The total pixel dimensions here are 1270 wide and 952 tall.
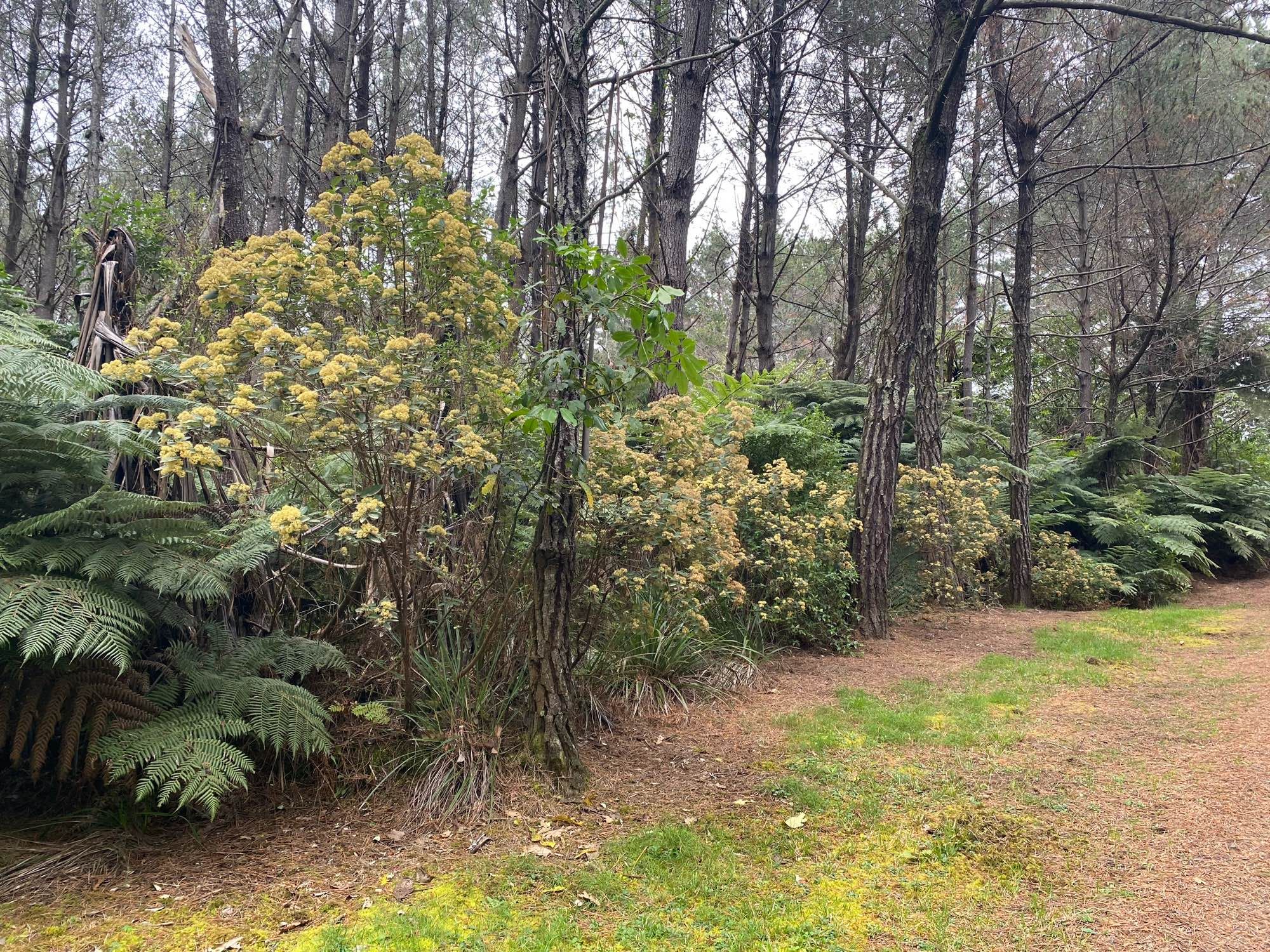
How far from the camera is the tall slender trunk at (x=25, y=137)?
415 inches

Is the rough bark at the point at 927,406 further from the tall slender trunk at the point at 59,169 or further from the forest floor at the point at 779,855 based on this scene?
the tall slender trunk at the point at 59,169

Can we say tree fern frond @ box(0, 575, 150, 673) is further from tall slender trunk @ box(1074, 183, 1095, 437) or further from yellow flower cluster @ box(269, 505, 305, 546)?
tall slender trunk @ box(1074, 183, 1095, 437)

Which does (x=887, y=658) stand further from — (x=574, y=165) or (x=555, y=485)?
(x=574, y=165)

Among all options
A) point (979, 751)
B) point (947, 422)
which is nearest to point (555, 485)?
point (979, 751)

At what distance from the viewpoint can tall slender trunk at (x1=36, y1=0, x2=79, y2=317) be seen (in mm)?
9906

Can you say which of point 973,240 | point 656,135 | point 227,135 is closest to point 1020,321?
point 973,240

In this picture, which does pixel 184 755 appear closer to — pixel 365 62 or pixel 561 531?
pixel 561 531

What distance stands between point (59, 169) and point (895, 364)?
1169cm

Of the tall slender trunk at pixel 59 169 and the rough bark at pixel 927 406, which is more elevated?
the tall slender trunk at pixel 59 169

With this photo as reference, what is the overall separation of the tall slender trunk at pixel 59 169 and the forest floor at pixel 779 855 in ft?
31.9

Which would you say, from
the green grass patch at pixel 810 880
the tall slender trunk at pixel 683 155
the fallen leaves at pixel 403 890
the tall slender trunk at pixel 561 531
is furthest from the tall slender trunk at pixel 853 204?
the fallen leaves at pixel 403 890

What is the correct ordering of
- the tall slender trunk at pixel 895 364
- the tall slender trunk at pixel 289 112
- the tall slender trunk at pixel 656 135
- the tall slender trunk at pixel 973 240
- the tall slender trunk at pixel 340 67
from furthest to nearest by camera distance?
the tall slender trunk at pixel 973 240
the tall slender trunk at pixel 289 112
the tall slender trunk at pixel 340 67
the tall slender trunk at pixel 895 364
the tall slender trunk at pixel 656 135

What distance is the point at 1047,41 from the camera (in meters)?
8.25

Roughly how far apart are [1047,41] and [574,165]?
25.7 ft
